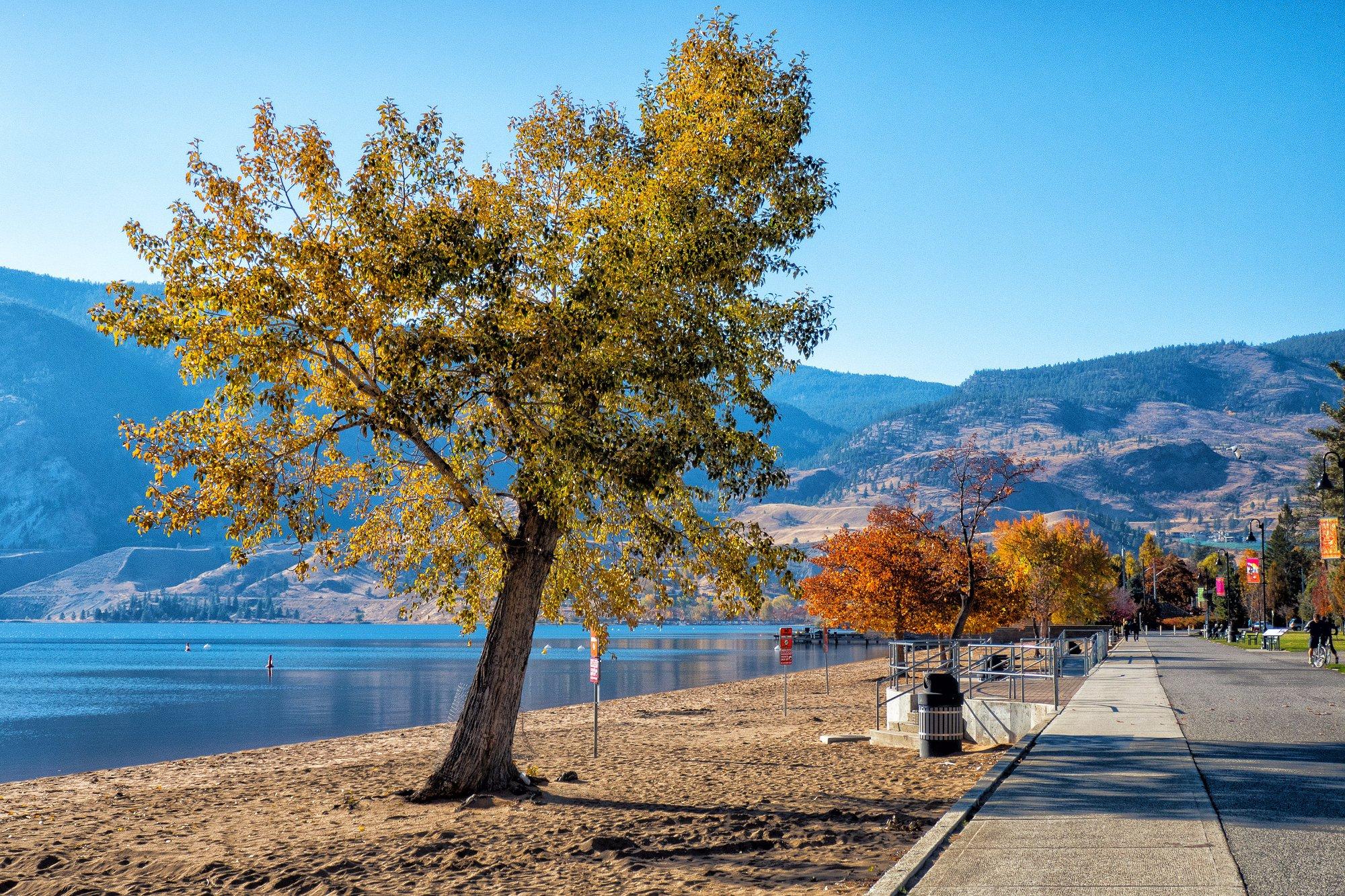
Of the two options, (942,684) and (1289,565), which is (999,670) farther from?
(1289,565)

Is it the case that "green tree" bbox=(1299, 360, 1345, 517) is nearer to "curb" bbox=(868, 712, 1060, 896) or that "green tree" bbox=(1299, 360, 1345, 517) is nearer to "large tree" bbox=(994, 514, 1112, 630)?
"large tree" bbox=(994, 514, 1112, 630)

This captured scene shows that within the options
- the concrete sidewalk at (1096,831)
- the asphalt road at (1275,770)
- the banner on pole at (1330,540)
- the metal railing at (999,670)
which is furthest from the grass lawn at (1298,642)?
the concrete sidewalk at (1096,831)

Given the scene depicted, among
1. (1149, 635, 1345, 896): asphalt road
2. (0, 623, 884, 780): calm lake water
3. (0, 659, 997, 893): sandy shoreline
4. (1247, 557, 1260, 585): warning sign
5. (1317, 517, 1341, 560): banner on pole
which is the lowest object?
(0, 623, 884, 780): calm lake water

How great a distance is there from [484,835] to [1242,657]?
1804 inches

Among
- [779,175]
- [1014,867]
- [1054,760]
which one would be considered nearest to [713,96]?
[779,175]

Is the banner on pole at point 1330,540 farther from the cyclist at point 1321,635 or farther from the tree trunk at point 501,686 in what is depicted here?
the tree trunk at point 501,686

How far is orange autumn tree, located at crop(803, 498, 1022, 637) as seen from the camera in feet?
172

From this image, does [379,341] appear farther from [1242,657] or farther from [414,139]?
[1242,657]

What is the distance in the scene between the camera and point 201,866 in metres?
12.8

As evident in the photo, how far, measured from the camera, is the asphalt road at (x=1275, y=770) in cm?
866

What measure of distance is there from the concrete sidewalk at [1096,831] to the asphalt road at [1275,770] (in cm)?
25

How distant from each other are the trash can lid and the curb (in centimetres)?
295

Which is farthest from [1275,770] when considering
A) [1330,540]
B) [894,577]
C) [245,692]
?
[245,692]

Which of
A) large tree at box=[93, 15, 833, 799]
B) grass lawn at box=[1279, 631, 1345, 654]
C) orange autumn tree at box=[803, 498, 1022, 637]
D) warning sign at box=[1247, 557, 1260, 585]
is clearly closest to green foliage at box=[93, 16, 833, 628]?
large tree at box=[93, 15, 833, 799]
